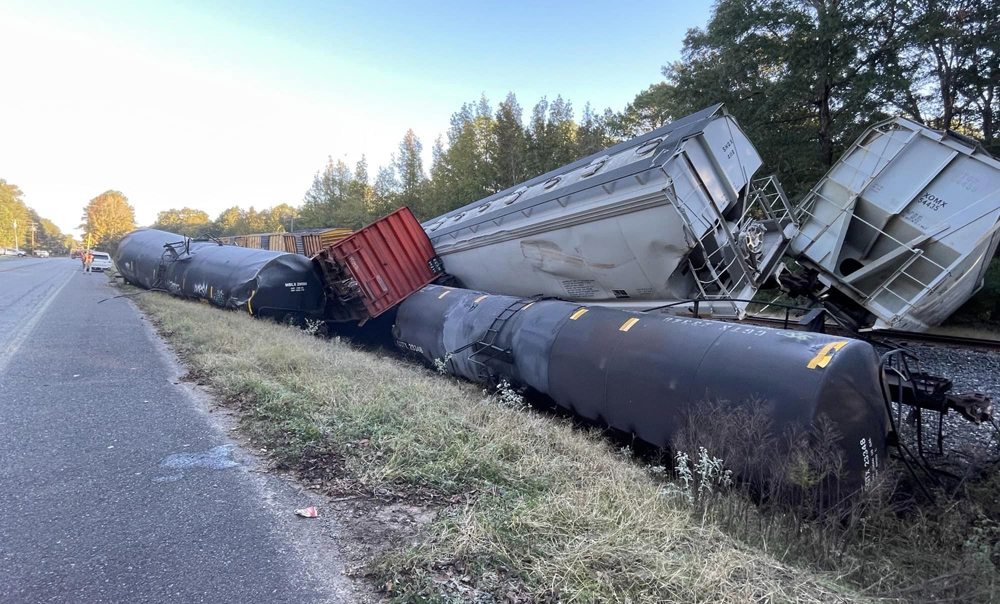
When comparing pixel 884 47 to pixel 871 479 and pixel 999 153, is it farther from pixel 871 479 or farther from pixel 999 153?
pixel 871 479

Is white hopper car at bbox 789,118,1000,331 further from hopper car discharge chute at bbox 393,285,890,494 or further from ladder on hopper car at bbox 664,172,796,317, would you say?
hopper car discharge chute at bbox 393,285,890,494

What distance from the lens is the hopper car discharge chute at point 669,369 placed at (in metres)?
4.11

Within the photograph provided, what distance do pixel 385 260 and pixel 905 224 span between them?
10397mm

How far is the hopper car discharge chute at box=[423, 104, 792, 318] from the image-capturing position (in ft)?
26.0

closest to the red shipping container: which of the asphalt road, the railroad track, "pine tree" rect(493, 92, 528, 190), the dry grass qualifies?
the dry grass

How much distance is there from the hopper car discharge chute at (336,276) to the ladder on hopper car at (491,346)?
4.37 m

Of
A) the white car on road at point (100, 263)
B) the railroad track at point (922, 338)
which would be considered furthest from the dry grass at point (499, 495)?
the white car on road at point (100, 263)

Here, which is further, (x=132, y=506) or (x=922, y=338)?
(x=922, y=338)

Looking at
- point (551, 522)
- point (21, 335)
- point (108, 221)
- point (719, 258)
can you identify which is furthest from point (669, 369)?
point (108, 221)

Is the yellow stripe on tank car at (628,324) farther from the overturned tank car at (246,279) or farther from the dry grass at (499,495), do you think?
the overturned tank car at (246,279)

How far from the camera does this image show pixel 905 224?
9242 millimetres

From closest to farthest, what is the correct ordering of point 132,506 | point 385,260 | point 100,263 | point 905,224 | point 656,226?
point 132,506
point 656,226
point 905,224
point 385,260
point 100,263

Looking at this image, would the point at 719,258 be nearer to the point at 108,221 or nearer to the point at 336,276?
the point at 336,276

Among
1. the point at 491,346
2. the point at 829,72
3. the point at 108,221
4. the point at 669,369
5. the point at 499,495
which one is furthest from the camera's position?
the point at 108,221
